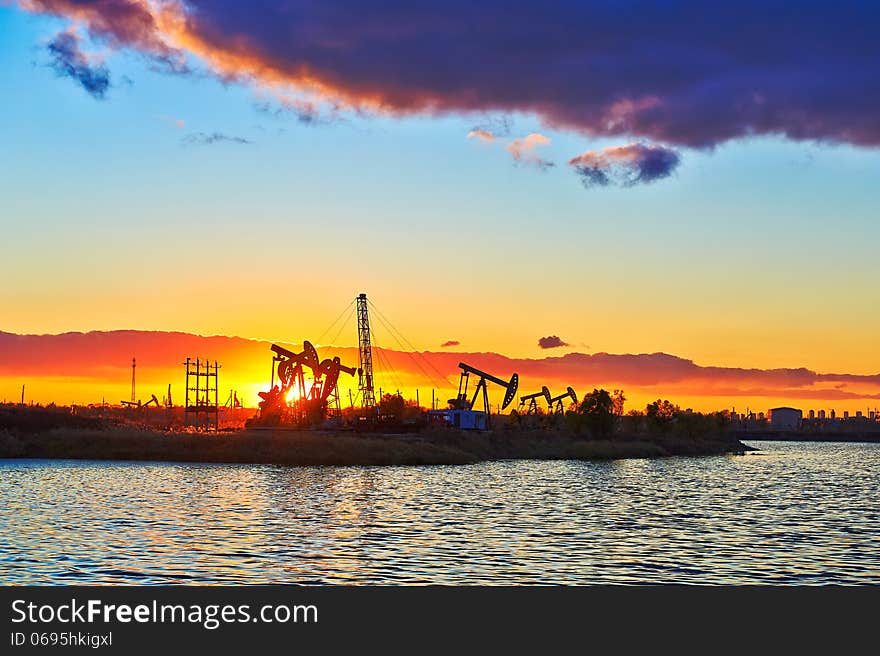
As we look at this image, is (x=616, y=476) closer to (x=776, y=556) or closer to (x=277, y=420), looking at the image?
(x=776, y=556)

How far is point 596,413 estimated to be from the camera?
192 meters

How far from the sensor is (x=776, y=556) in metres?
40.6

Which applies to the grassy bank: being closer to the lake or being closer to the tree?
the lake

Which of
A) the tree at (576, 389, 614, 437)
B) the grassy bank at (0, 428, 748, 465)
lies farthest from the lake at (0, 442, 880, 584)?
the tree at (576, 389, 614, 437)

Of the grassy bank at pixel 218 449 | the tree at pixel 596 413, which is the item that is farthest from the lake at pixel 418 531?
the tree at pixel 596 413

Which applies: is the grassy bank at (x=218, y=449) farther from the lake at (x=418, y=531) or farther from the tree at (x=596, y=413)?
the tree at (x=596, y=413)

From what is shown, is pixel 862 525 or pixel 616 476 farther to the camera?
pixel 616 476

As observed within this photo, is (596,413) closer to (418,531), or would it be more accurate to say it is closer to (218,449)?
(218,449)

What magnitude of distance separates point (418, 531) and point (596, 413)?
14811 cm

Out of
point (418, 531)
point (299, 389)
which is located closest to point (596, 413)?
point (299, 389)

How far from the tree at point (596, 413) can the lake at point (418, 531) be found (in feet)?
334

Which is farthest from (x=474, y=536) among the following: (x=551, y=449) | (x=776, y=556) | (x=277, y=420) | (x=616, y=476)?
(x=277, y=420)

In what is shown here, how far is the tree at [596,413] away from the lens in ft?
629
